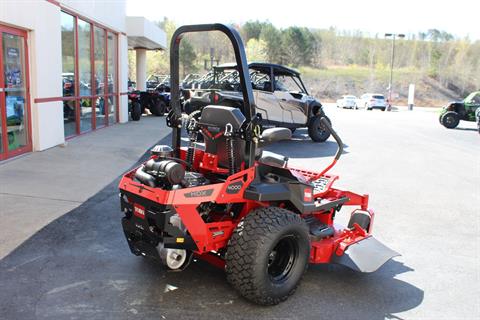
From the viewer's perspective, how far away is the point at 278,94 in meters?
12.3

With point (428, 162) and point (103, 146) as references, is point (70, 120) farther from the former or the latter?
point (428, 162)

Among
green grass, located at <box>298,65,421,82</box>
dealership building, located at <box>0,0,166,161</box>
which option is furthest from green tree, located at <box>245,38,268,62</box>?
dealership building, located at <box>0,0,166,161</box>

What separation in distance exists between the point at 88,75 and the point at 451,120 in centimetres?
1456

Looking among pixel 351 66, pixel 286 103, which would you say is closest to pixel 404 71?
pixel 351 66

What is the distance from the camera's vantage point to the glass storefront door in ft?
26.8

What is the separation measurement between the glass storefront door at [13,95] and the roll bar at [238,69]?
550cm

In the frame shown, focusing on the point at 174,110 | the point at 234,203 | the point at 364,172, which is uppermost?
the point at 174,110

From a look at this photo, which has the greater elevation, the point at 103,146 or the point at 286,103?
the point at 286,103

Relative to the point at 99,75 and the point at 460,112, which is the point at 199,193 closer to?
the point at 99,75

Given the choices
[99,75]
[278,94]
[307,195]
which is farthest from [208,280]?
[99,75]

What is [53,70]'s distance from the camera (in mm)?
→ 9852

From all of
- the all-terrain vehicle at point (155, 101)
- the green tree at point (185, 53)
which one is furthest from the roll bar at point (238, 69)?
the all-terrain vehicle at point (155, 101)

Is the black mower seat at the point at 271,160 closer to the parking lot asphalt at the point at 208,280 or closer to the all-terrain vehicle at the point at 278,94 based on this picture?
the parking lot asphalt at the point at 208,280

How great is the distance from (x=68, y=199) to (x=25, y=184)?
3.52 feet
